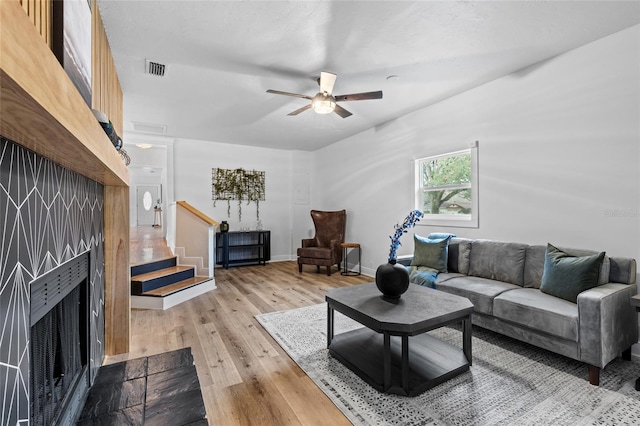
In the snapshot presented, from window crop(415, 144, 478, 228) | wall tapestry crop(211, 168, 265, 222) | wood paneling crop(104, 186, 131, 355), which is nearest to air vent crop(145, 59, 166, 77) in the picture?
wood paneling crop(104, 186, 131, 355)

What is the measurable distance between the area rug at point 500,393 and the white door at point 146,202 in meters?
9.35

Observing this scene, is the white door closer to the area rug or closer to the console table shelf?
the console table shelf

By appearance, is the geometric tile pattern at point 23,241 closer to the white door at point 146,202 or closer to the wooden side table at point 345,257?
the wooden side table at point 345,257

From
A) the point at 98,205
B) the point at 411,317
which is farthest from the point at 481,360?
the point at 98,205

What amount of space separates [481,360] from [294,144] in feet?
17.2

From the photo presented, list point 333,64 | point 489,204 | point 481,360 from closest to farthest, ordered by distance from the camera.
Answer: point 481,360
point 333,64
point 489,204

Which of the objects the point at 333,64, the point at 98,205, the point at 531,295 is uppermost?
the point at 333,64

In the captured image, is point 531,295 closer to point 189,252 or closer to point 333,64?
point 333,64

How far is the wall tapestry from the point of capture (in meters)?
6.31

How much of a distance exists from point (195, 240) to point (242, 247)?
1.65 meters

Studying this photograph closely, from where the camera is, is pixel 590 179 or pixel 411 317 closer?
pixel 411 317

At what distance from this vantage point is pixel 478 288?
2719mm

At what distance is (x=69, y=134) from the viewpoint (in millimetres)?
781

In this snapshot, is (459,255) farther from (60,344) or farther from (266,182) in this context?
(266,182)
